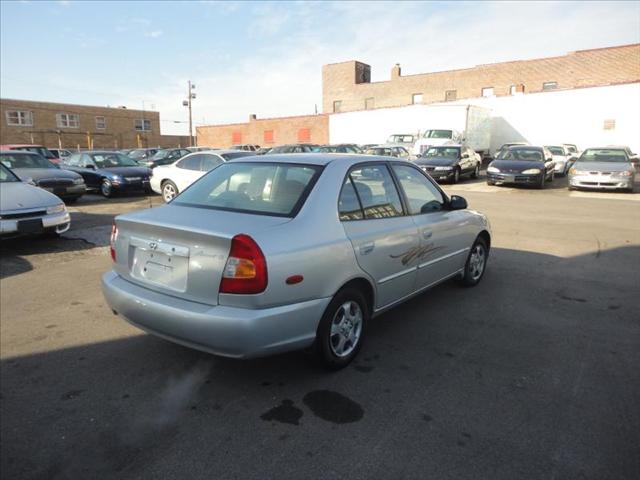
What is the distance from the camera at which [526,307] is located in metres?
4.94

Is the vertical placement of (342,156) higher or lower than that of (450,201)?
higher

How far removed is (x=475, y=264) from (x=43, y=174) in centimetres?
1125

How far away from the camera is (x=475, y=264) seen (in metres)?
5.57

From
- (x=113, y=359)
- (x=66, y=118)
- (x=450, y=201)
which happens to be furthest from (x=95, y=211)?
(x=66, y=118)

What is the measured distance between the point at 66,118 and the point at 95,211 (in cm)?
4091

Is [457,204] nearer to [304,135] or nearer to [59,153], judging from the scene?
[59,153]

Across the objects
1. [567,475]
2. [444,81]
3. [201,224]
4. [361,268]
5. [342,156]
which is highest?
[444,81]

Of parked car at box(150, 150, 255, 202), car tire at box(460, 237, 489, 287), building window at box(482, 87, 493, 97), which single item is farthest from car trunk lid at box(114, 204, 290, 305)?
building window at box(482, 87, 493, 97)

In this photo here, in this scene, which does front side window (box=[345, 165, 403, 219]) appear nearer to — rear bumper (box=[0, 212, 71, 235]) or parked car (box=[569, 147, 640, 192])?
rear bumper (box=[0, 212, 71, 235])

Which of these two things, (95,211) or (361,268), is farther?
(95,211)

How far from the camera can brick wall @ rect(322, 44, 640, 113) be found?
3891cm

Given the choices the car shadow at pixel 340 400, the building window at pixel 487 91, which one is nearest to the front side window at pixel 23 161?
the car shadow at pixel 340 400

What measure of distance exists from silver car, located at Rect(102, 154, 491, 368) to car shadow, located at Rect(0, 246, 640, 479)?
0.40 metres

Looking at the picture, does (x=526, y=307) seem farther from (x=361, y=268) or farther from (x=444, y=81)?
(x=444, y=81)
